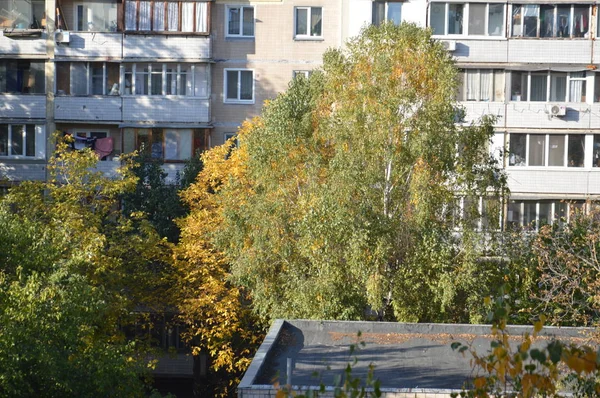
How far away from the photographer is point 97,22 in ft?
123

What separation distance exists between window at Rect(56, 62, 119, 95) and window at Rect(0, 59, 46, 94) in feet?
2.78

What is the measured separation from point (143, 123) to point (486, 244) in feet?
54.7

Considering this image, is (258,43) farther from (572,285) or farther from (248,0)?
(572,285)

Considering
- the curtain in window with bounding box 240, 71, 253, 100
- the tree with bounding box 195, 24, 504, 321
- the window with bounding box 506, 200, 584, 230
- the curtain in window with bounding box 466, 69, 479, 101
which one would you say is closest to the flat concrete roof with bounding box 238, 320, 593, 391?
the tree with bounding box 195, 24, 504, 321

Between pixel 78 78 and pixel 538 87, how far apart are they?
56.2 ft

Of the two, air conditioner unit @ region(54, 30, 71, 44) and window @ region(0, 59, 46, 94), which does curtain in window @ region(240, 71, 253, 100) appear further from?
window @ region(0, 59, 46, 94)

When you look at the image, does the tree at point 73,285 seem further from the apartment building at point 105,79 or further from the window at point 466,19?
the window at point 466,19

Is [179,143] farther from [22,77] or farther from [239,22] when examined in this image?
[22,77]

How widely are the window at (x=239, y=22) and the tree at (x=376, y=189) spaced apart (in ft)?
39.2

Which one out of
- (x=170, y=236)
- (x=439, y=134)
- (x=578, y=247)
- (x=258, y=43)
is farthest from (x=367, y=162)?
(x=258, y=43)

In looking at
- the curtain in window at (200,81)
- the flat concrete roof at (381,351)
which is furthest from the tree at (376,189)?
the curtain in window at (200,81)

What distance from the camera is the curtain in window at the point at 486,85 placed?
35.2 meters

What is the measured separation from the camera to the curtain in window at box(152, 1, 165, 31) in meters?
36.7

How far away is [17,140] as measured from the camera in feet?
124
